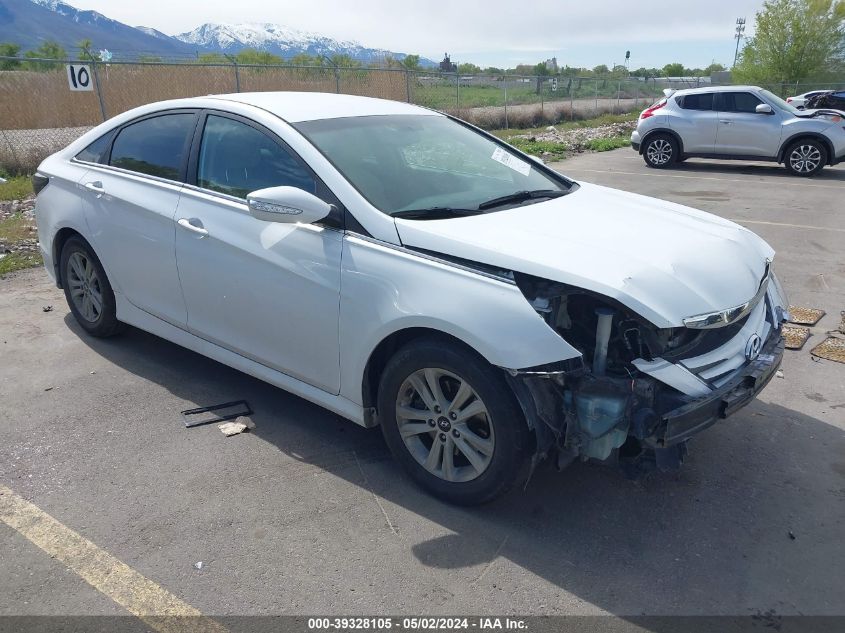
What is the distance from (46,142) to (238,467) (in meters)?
12.3

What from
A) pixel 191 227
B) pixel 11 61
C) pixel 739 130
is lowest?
pixel 739 130

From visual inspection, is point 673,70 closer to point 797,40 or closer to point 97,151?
point 797,40

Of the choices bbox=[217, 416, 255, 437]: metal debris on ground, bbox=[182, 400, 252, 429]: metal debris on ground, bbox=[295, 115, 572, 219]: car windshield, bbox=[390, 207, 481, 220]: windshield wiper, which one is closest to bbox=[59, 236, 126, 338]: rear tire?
bbox=[182, 400, 252, 429]: metal debris on ground

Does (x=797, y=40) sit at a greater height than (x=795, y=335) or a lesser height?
greater

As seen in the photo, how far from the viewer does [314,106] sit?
13.4 ft

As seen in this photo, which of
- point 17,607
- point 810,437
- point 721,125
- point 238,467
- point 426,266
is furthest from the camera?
point 721,125

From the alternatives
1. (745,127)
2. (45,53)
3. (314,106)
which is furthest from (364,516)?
(45,53)

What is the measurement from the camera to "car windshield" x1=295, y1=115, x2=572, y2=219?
11.6 feet

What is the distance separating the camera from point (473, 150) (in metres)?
4.30

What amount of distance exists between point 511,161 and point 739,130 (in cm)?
1212

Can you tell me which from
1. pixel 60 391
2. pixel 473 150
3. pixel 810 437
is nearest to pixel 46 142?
pixel 60 391

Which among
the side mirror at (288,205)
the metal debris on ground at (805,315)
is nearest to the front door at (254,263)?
the side mirror at (288,205)

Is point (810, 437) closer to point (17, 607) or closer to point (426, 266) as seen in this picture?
point (426, 266)

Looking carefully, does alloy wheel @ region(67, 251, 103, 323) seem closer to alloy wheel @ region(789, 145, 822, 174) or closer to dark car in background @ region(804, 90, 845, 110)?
alloy wheel @ region(789, 145, 822, 174)
